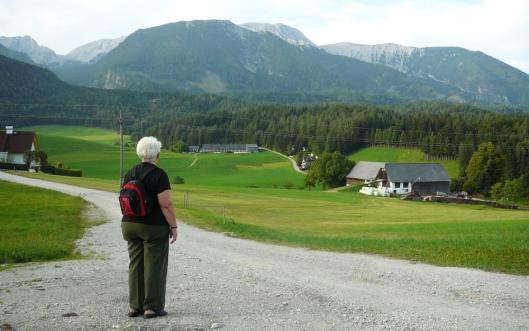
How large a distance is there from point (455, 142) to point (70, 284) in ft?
486

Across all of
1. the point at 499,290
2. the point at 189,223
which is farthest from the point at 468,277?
the point at 189,223

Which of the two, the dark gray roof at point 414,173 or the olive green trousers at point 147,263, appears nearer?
the olive green trousers at point 147,263

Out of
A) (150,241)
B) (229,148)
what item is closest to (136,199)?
(150,241)

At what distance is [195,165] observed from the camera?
13562 cm

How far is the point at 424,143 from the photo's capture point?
14900cm

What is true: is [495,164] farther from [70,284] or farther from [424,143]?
[70,284]

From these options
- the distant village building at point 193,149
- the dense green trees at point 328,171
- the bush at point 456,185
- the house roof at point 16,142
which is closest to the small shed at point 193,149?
the distant village building at point 193,149

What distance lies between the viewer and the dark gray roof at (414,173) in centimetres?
11294

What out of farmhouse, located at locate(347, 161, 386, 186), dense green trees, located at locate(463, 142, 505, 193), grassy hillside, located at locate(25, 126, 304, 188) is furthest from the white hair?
dense green trees, located at locate(463, 142, 505, 193)

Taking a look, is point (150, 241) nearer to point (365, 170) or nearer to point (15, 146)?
point (15, 146)

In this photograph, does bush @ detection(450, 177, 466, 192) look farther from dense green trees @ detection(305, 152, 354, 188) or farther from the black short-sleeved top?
the black short-sleeved top

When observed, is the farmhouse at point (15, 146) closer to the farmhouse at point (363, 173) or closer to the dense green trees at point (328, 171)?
the dense green trees at point (328, 171)

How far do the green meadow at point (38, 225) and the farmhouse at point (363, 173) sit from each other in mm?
81376

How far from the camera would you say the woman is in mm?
8391
